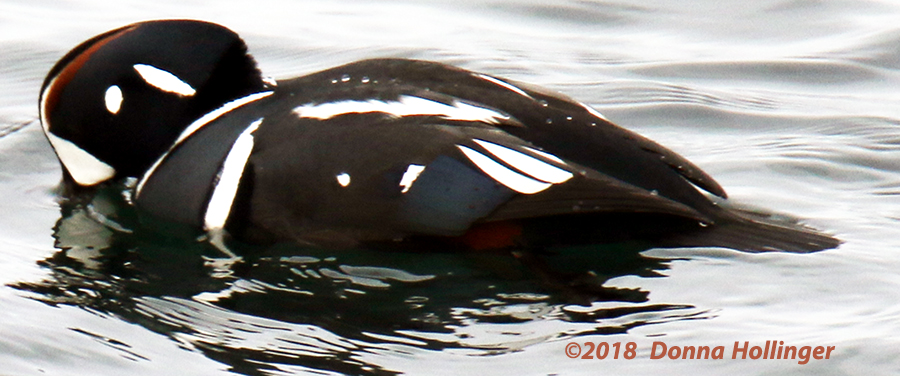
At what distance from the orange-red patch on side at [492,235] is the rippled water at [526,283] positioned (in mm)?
59

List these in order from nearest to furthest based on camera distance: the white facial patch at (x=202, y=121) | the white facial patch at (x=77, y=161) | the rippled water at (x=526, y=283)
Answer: the rippled water at (x=526, y=283) < the white facial patch at (x=202, y=121) < the white facial patch at (x=77, y=161)

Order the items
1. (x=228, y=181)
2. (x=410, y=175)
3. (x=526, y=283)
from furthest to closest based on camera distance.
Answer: (x=228, y=181)
(x=526, y=283)
(x=410, y=175)

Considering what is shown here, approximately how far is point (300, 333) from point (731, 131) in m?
3.41

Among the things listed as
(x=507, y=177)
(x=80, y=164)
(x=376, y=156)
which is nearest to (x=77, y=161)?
(x=80, y=164)

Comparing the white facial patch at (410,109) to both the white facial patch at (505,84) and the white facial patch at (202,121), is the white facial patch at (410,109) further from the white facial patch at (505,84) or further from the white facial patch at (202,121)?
the white facial patch at (202,121)

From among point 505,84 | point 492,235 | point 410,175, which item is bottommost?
point 492,235

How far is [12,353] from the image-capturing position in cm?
412

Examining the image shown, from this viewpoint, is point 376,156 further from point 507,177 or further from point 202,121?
point 202,121

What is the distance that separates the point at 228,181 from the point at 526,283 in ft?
3.95

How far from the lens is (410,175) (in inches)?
181

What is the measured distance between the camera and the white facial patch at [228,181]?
4.88 m

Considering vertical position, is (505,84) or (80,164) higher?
(505,84)

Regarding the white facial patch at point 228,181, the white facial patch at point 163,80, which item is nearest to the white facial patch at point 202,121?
the white facial patch at point 163,80

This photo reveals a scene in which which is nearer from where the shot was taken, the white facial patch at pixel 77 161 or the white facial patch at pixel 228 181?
the white facial patch at pixel 228 181
